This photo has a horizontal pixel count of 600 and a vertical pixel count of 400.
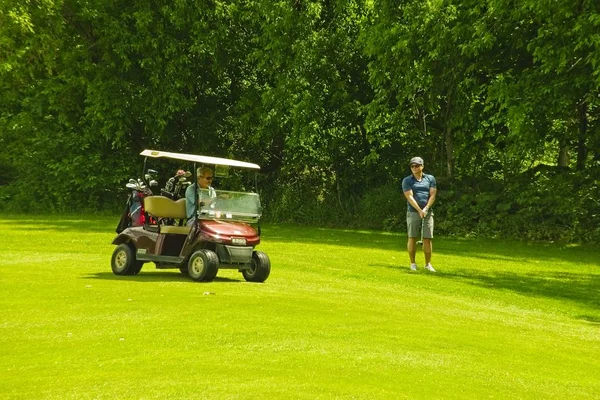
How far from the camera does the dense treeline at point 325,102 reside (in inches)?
1339

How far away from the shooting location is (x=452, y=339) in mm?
12328

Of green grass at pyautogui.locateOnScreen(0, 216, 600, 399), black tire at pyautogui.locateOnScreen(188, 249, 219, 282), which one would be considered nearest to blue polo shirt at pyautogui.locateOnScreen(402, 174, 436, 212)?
green grass at pyautogui.locateOnScreen(0, 216, 600, 399)

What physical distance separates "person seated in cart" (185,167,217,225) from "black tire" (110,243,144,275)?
1135 millimetres

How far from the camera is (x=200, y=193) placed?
60.5 feet

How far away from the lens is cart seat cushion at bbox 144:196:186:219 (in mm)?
18828

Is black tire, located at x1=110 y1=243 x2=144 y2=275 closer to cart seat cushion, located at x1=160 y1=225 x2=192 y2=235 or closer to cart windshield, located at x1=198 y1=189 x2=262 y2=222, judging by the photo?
cart seat cushion, located at x1=160 y1=225 x2=192 y2=235

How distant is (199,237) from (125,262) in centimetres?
147

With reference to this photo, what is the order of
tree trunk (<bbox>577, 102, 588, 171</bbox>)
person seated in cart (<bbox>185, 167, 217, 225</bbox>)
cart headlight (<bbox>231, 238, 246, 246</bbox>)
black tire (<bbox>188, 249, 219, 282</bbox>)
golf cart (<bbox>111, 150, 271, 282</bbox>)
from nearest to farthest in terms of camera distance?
black tire (<bbox>188, 249, 219, 282</bbox>), golf cart (<bbox>111, 150, 271, 282</bbox>), cart headlight (<bbox>231, 238, 246, 246</bbox>), person seated in cart (<bbox>185, 167, 217, 225</bbox>), tree trunk (<bbox>577, 102, 588, 171</bbox>)

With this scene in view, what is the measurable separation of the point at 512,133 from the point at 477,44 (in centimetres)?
285

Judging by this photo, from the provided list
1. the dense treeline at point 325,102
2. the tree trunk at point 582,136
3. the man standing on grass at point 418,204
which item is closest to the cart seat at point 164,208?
the man standing on grass at point 418,204

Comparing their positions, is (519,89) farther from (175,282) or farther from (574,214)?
(175,282)

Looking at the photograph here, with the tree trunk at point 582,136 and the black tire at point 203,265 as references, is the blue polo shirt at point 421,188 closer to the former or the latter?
the black tire at point 203,265

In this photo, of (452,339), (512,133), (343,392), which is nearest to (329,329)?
(452,339)

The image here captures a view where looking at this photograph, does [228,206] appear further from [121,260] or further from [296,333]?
[296,333]
